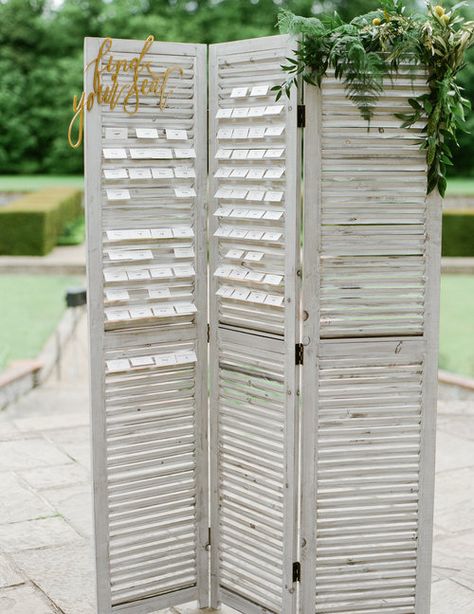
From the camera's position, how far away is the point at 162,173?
3213 mm

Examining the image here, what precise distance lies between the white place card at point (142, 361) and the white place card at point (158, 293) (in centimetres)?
24

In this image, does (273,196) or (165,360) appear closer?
(273,196)


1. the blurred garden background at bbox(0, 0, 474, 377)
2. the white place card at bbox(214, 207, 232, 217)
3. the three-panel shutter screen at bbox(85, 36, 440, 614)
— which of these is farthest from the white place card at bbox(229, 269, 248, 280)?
the blurred garden background at bbox(0, 0, 474, 377)

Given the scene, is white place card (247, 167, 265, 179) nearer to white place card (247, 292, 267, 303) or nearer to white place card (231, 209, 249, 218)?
white place card (231, 209, 249, 218)

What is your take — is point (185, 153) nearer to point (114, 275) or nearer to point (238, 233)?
point (238, 233)

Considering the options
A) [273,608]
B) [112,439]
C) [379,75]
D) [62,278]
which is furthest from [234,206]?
[62,278]

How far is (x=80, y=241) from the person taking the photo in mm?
18641

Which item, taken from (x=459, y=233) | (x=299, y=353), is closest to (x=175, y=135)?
(x=299, y=353)

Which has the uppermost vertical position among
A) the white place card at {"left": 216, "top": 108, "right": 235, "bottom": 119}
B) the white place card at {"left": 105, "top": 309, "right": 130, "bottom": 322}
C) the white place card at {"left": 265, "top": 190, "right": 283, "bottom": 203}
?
the white place card at {"left": 216, "top": 108, "right": 235, "bottom": 119}

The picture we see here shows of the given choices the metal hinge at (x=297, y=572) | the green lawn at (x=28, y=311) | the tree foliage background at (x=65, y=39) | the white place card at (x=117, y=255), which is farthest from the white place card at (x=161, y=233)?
the tree foliage background at (x=65, y=39)

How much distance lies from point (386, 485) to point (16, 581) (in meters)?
1.76

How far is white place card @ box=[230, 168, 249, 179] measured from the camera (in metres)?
3.19

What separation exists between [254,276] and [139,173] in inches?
22.5

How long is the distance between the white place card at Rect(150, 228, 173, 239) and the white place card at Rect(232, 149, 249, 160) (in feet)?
1.21
